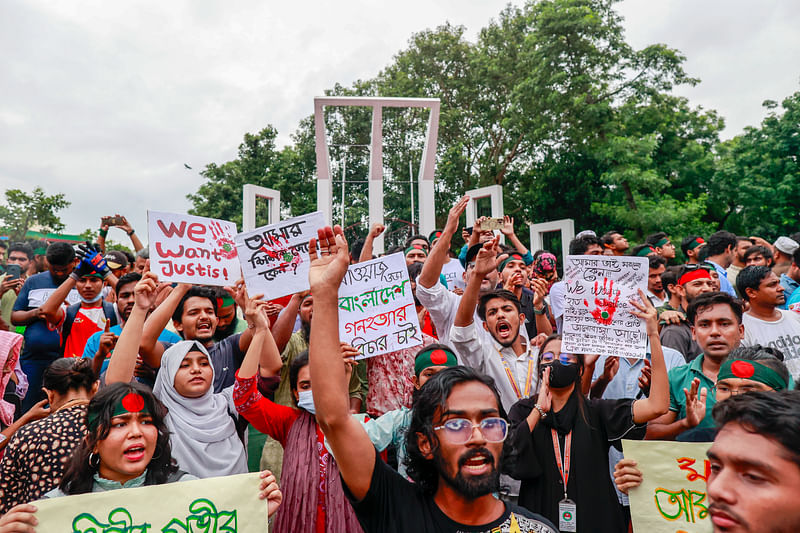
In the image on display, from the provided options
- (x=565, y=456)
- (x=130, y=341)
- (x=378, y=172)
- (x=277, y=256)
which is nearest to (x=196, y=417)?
(x=130, y=341)

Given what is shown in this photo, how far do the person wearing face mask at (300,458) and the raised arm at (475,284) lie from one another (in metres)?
1.00

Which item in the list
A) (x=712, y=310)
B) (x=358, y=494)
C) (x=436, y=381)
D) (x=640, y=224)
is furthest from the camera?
(x=640, y=224)

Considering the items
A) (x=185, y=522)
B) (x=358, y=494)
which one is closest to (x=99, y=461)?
(x=185, y=522)

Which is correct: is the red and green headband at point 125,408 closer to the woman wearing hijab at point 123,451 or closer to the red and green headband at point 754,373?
the woman wearing hijab at point 123,451

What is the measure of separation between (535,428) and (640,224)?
61.4 ft

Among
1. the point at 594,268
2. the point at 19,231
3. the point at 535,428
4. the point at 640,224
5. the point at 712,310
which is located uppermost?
the point at 19,231

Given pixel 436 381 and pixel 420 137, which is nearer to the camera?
pixel 436 381

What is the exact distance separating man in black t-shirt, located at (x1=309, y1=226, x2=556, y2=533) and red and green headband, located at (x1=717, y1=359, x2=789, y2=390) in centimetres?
141

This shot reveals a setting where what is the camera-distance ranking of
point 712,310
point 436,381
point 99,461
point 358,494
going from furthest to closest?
point 712,310 → point 99,461 → point 436,381 → point 358,494

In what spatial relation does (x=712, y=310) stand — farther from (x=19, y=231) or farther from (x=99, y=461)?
(x=19, y=231)

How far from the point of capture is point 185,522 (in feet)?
7.54

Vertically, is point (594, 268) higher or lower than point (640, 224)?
lower

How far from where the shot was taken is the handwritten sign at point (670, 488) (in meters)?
2.66

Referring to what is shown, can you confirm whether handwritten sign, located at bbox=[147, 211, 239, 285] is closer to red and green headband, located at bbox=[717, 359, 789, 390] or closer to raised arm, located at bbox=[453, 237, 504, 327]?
raised arm, located at bbox=[453, 237, 504, 327]
